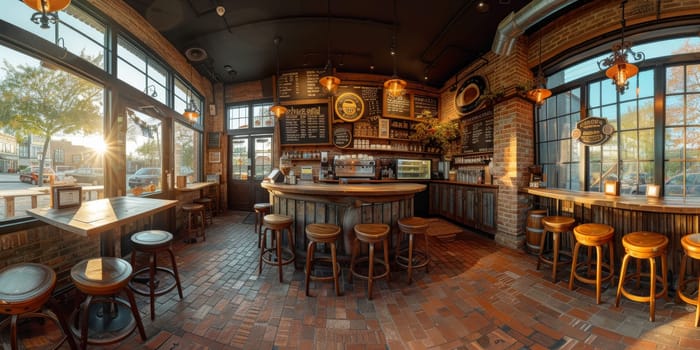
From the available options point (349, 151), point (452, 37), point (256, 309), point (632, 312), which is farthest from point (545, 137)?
point (256, 309)

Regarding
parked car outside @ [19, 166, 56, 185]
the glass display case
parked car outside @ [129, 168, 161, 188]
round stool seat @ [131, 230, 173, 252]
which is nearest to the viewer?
round stool seat @ [131, 230, 173, 252]

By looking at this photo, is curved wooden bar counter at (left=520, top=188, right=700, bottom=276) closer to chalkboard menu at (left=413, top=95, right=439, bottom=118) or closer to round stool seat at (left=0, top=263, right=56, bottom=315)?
chalkboard menu at (left=413, top=95, right=439, bottom=118)

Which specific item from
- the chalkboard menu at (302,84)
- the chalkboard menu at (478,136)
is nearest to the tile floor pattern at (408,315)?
the chalkboard menu at (478,136)

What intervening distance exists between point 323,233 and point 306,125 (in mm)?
3969

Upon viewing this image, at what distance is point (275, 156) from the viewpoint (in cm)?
598

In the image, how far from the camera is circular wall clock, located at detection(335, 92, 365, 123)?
219 inches

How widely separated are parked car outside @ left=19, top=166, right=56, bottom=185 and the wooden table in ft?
1.77

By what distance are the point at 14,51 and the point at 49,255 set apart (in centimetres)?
198

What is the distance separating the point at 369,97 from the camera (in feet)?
18.7

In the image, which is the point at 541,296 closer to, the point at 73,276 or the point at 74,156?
the point at 73,276

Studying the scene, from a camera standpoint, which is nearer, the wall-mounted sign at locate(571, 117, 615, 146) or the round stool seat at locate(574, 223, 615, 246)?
the round stool seat at locate(574, 223, 615, 246)

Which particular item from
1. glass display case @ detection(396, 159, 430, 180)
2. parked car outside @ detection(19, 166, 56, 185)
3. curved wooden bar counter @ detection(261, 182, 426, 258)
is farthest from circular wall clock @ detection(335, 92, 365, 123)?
parked car outside @ detection(19, 166, 56, 185)

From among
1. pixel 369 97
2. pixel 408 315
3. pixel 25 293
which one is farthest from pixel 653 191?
pixel 25 293

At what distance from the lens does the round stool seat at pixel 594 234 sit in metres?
2.28
